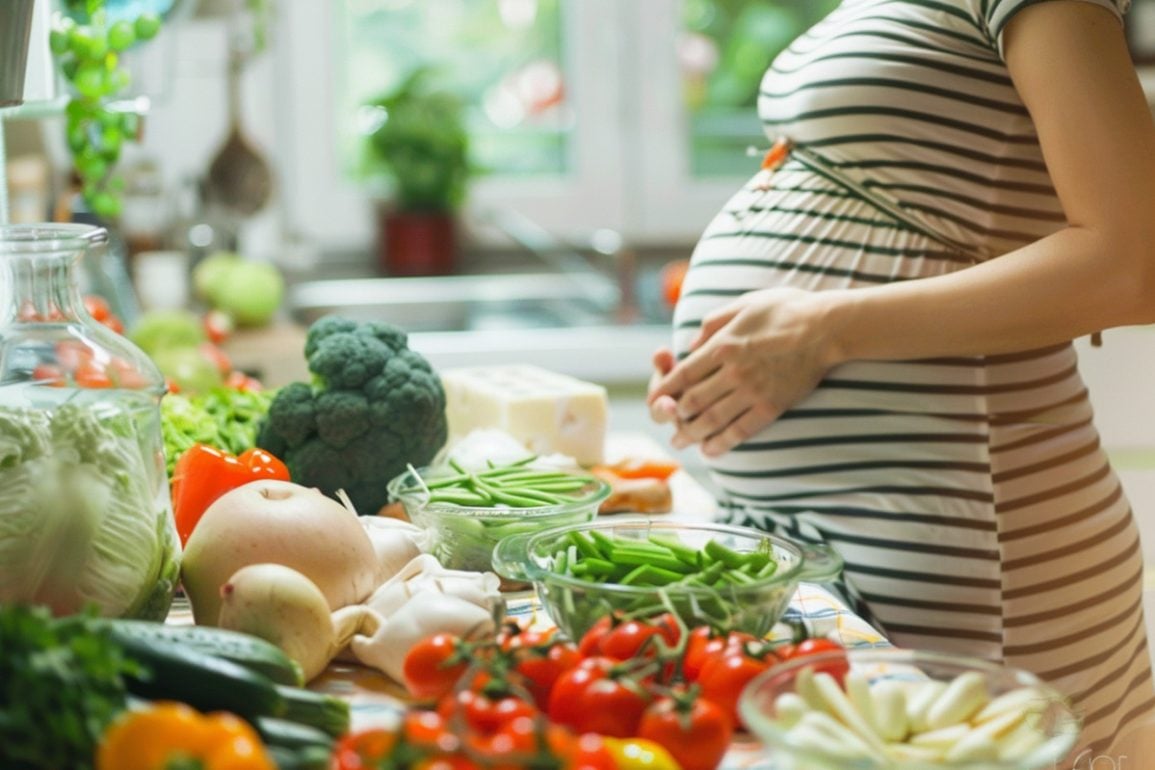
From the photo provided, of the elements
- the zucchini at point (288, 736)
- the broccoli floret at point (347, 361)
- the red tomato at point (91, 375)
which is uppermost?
the red tomato at point (91, 375)

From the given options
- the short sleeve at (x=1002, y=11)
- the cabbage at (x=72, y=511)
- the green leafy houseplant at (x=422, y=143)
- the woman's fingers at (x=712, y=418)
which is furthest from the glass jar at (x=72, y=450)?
the green leafy houseplant at (x=422, y=143)

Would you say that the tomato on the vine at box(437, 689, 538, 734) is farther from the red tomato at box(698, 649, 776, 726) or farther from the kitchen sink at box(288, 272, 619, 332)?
the kitchen sink at box(288, 272, 619, 332)

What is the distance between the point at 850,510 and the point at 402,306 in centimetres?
196

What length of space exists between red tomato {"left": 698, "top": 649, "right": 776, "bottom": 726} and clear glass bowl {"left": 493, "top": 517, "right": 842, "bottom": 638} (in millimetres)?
103

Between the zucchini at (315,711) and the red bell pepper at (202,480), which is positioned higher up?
the red bell pepper at (202,480)

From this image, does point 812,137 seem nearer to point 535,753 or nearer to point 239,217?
point 535,753

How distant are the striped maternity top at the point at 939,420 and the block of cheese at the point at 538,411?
0.30 meters

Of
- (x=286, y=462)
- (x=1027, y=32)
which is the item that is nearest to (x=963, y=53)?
(x=1027, y=32)

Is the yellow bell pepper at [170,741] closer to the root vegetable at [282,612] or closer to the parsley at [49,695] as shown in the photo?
the parsley at [49,695]

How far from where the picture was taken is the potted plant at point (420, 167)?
10.9ft

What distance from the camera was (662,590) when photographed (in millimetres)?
1013

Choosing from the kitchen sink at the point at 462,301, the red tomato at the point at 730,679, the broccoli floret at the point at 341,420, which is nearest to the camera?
the red tomato at the point at 730,679

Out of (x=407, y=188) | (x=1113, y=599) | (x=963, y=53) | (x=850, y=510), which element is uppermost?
(x=963, y=53)

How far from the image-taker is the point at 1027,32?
1.19 metres
